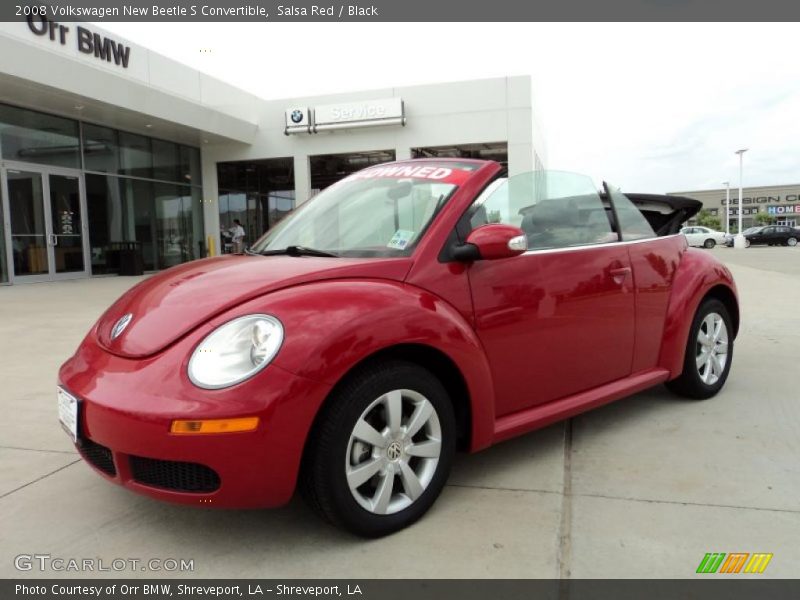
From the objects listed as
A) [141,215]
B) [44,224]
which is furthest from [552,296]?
[141,215]

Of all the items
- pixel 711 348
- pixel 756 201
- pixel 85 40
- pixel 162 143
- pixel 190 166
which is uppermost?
pixel 756 201

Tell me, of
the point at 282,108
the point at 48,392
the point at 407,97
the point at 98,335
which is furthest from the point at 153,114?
the point at 98,335

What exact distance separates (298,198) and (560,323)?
1854cm

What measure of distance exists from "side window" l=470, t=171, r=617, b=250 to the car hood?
0.68 meters

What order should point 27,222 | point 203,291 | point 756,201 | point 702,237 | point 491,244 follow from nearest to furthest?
point 203,291 < point 491,244 < point 27,222 < point 702,237 < point 756,201

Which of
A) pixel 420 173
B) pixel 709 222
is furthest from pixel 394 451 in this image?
pixel 709 222

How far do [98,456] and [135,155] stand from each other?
57.2ft

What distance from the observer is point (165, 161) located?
19.2 m

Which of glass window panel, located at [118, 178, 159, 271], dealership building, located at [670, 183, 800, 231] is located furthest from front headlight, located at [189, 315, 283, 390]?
dealership building, located at [670, 183, 800, 231]

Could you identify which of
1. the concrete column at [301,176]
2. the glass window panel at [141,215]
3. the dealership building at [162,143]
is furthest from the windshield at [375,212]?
the concrete column at [301,176]

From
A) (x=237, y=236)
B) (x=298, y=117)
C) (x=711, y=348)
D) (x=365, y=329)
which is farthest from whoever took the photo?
(x=237, y=236)

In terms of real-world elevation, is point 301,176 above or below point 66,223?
above

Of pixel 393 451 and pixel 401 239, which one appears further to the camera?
pixel 401 239

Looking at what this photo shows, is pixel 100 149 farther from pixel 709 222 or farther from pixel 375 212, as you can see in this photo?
pixel 709 222
